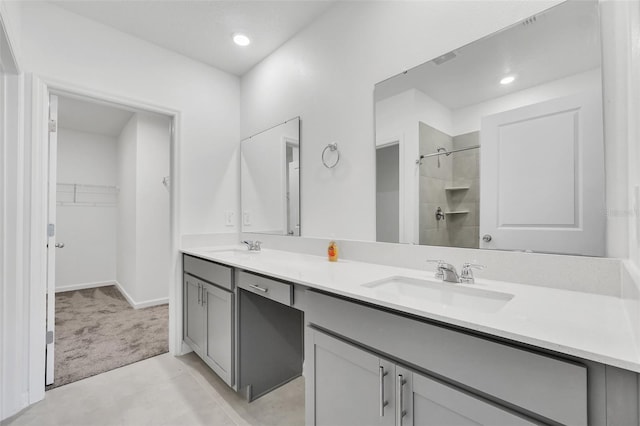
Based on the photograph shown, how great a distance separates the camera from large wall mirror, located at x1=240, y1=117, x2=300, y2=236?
224 cm

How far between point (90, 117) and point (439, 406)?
16.1ft

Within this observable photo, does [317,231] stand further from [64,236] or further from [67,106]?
[64,236]

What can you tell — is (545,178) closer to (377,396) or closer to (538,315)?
(538,315)

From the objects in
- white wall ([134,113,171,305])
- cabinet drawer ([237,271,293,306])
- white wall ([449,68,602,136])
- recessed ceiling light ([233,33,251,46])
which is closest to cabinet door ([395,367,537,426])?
cabinet drawer ([237,271,293,306])

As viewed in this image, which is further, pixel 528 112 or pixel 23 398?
pixel 23 398

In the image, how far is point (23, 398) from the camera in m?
1.74

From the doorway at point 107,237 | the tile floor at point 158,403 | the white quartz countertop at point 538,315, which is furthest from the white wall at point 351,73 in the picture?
the doorway at point 107,237

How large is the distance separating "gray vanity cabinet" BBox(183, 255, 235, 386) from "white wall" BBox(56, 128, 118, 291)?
322 cm

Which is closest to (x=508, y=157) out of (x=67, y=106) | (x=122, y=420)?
(x=122, y=420)

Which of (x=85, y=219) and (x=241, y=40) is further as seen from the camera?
(x=85, y=219)

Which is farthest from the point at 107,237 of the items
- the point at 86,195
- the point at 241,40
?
the point at 241,40

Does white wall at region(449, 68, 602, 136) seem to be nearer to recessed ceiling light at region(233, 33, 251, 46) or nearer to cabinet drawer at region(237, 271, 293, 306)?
cabinet drawer at region(237, 271, 293, 306)

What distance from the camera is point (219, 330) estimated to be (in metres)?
1.92

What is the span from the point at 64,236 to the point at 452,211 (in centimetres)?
537
